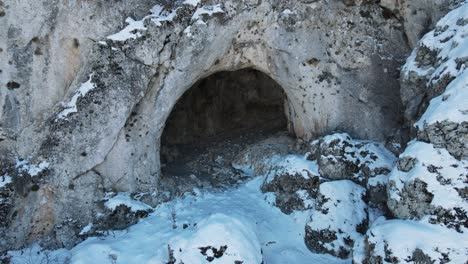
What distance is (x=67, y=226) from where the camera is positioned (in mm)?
9094

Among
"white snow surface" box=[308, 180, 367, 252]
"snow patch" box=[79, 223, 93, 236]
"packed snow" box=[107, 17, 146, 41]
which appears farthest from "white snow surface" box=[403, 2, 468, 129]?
"snow patch" box=[79, 223, 93, 236]

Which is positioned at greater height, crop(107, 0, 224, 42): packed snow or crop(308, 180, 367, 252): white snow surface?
crop(107, 0, 224, 42): packed snow

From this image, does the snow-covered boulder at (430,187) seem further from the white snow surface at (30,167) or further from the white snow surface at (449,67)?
the white snow surface at (30,167)

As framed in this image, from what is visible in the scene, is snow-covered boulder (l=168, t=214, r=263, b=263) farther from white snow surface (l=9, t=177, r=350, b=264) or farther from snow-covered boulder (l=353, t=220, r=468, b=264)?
snow-covered boulder (l=353, t=220, r=468, b=264)

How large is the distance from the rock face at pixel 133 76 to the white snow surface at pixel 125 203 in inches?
Answer: 9.3

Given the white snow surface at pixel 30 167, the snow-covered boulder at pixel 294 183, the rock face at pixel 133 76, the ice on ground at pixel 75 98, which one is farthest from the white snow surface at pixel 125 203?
the snow-covered boulder at pixel 294 183

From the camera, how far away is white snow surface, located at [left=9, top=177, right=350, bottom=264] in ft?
24.8

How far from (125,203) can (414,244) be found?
6277mm

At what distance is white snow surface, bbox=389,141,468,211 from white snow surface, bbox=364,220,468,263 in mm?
460

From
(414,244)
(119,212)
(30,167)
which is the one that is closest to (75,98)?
(30,167)

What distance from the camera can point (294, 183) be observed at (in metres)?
10.3

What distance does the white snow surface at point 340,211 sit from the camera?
882 cm

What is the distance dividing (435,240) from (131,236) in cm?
603

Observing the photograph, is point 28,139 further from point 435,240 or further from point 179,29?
point 435,240
